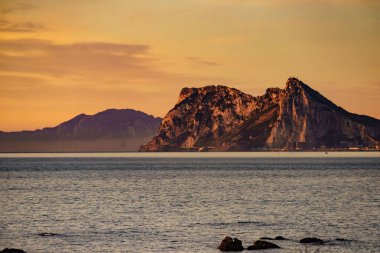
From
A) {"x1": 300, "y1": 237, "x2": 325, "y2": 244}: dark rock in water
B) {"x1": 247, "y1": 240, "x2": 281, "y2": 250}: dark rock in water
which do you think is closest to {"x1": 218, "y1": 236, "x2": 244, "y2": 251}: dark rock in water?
{"x1": 247, "y1": 240, "x2": 281, "y2": 250}: dark rock in water

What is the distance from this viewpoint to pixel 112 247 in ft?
198

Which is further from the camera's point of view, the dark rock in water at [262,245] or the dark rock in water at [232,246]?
the dark rock in water at [262,245]

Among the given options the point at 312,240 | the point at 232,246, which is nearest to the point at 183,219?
the point at 312,240

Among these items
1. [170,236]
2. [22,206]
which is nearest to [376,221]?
[170,236]

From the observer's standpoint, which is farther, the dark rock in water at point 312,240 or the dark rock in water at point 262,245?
the dark rock in water at point 312,240

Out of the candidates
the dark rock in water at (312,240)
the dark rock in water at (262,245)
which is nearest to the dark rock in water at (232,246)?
the dark rock in water at (262,245)

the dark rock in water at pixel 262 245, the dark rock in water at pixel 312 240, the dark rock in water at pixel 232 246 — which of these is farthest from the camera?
the dark rock in water at pixel 312 240

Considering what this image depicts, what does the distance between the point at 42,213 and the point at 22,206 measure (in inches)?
437

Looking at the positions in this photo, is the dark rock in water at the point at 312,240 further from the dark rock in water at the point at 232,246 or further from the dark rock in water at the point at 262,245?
the dark rock in water at the point at 232,246

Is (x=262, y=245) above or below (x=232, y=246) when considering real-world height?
below

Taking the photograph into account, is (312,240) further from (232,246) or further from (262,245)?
(232,246)

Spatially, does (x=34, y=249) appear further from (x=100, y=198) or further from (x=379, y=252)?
(x=100, y=198)

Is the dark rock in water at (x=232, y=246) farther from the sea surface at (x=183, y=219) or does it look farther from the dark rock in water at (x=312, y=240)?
the dark rock in water at (x=312, y=240)

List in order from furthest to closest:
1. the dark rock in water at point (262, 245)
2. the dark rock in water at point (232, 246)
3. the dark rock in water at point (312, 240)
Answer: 1. the dark rock in water at point (312, 240)
2. the dark rock in water at point (262, 245)
3. the dark rock in water at point (232, 246)
